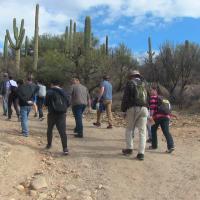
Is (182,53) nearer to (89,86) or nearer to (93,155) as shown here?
(89,86)

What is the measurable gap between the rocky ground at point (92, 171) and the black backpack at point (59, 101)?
998 mm

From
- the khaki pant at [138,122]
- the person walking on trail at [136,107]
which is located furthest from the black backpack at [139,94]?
the khaki pant at [138,122]

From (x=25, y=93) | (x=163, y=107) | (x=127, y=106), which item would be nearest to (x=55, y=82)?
(x=127, y=106)

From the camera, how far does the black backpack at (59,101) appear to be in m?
11.4

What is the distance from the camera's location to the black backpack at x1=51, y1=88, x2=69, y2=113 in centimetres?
1135

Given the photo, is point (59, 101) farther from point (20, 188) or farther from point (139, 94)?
point (20, 188)

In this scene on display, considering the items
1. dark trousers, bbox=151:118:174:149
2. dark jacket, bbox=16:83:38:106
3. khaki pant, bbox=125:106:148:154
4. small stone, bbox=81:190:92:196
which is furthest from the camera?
dark jacket, bbox=16:83:38:106

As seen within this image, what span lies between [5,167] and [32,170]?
0.54 metres

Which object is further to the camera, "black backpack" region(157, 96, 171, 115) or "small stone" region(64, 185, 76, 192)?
"black backpack" region(157, 96, 171, 115)

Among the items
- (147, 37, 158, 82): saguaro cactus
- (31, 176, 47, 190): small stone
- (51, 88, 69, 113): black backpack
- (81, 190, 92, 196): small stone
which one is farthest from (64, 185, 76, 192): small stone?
(147, 37, 158, 82): saguaro cactus

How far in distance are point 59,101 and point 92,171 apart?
198 centimetres

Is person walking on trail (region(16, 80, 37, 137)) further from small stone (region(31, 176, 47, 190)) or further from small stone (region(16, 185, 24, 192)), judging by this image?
small stone (region(16, 185, 24, 192))

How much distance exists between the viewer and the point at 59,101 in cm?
1142

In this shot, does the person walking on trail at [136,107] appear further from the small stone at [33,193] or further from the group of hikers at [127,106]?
the small stone at [33,193]
